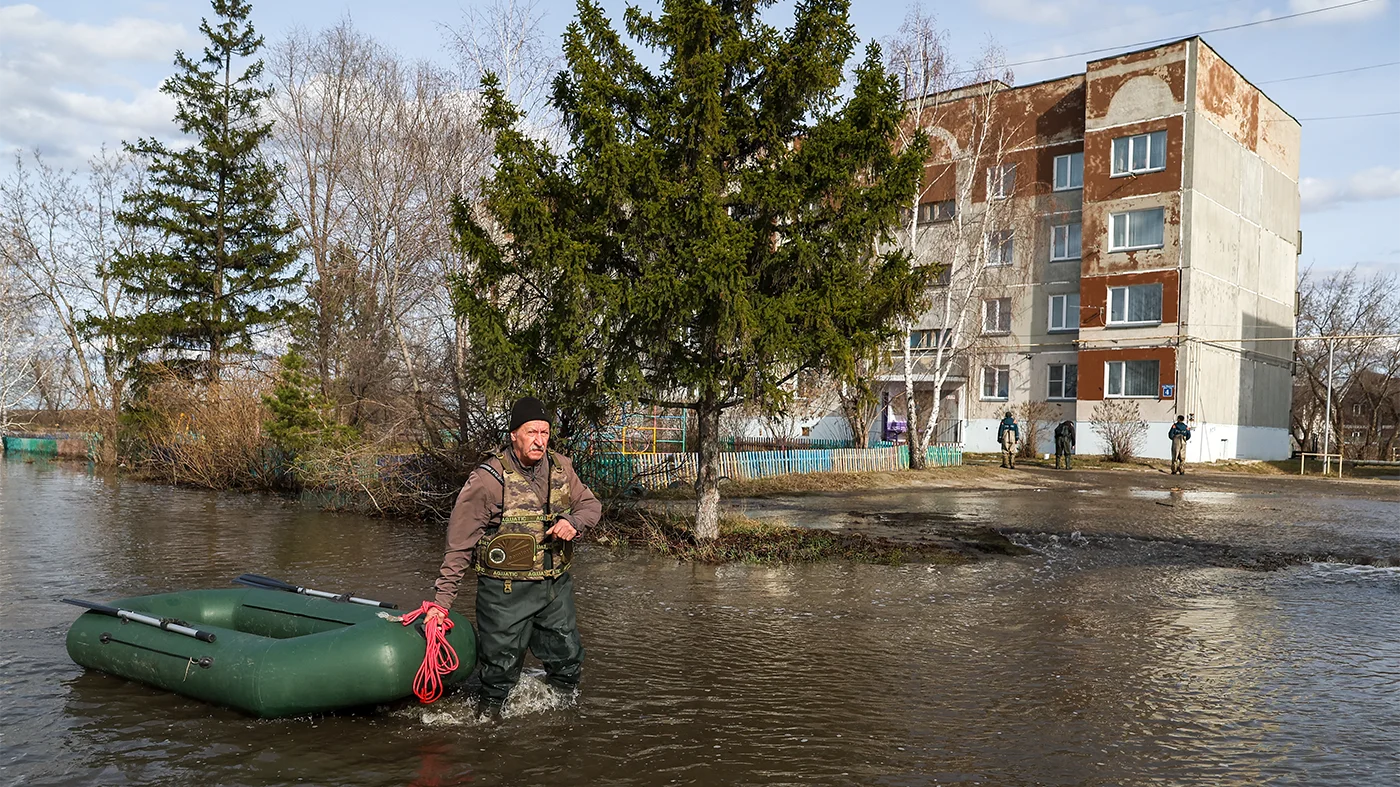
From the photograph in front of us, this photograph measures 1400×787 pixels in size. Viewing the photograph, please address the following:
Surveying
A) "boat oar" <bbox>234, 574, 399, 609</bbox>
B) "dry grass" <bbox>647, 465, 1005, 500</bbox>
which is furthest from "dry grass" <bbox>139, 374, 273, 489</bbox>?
"boat oar" <bbox>234, 574, 399, 609</bbox>

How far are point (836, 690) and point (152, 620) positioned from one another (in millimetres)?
4796

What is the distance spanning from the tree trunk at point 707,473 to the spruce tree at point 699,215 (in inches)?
17.2

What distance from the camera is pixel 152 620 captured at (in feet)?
22.4

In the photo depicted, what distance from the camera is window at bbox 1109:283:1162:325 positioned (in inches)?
1417

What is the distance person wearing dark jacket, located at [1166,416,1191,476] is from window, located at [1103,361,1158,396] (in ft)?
16.4

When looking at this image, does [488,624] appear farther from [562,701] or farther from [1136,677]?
[1136,677]

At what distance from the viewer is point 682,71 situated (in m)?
12.3

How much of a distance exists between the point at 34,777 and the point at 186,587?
582 cm

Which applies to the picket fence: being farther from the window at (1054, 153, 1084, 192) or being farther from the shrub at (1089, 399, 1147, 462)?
the window at (1054, 153, 1084, 192)

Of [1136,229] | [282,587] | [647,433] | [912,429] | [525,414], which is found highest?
[1136,229]

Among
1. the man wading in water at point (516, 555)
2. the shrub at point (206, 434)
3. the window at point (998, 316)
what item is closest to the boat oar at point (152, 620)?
the man wading in water at point (516, 555)

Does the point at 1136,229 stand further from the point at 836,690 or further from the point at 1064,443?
the point at 836,690

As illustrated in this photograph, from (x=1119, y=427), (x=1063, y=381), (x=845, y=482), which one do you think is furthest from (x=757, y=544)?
(x=1063, y=381)

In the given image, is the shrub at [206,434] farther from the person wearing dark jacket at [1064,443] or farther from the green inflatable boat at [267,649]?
the person wearing dark jacket at [1064,443]
